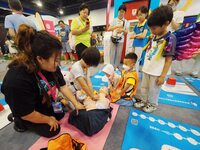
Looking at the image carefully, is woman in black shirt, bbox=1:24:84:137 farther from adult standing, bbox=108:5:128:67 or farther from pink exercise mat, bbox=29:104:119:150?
adult standing, bbox=108:5:128:67

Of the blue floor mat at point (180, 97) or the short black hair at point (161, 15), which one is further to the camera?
the blue floor mat at point (180, 97)

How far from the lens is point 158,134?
93cm

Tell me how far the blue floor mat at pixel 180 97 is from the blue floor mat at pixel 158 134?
1.33 ft

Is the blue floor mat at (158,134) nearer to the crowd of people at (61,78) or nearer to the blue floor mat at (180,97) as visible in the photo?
the crowd of people at (61,78)

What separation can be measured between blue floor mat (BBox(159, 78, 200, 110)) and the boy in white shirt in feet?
1.20

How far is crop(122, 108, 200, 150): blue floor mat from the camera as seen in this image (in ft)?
2.74

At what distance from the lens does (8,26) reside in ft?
4.96

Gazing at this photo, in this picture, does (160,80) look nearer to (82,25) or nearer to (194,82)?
(82,25)

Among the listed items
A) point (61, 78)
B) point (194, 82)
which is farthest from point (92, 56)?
point (194, 82)

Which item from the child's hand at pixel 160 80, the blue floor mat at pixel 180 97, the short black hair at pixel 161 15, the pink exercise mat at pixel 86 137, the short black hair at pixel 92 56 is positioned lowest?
the pink exercise mat at pixel 86 137

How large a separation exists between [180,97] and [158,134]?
2.88ft

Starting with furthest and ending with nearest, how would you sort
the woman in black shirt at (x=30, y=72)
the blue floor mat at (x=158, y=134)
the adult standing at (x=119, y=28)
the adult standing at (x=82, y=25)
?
the adult standing at (x=119, y=28) → the adult standing at (x=82, y=25) → the blue floor mat at (x=158, y=134) → the woman in black shirt at (x=30, y=72)

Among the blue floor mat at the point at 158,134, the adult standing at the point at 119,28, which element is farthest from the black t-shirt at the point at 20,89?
the adult standing at the point at 119,28

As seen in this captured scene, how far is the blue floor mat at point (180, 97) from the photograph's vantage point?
4.44 ft
